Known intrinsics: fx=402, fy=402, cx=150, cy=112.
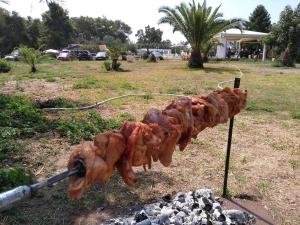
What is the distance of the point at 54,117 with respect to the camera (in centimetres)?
873

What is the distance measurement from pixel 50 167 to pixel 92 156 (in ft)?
12.6

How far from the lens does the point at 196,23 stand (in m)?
25.3

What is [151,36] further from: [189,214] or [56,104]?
[189,214]

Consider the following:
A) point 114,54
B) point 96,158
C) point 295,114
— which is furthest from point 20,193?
point 114,54

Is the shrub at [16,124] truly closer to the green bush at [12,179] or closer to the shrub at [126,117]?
the green bush at [12,179]

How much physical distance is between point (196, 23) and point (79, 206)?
22.3m

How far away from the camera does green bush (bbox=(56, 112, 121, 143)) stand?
23.3 feet

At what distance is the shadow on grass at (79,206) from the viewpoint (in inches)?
159

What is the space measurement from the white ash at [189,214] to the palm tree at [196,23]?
2224 centimetres

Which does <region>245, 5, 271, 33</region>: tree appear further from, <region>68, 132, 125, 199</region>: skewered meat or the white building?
<region>68, 132, 125, 199</region>: skewered meat

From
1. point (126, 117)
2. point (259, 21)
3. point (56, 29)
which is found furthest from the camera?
point (56, 29)

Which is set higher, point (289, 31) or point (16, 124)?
point (289, 31)

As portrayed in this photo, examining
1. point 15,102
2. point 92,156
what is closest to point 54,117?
point 15,102

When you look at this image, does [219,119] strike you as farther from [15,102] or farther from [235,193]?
[15,102]
